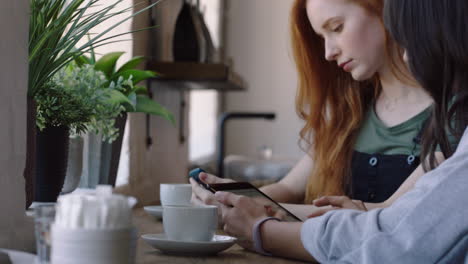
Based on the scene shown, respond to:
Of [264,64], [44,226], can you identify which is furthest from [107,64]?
[264,64]

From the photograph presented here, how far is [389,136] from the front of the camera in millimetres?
1822

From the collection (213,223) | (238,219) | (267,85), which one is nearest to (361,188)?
(238,219)

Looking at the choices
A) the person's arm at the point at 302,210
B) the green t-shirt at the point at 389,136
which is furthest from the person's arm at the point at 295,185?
the person's arm at the point at 302,210

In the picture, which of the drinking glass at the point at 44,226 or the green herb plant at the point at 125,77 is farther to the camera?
the green herb plant at the point at 125,77

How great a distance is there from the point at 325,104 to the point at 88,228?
1.37 meters

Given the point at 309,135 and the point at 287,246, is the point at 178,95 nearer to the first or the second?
the point at 309,135

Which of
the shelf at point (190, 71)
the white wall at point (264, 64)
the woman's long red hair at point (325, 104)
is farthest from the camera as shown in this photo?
the white wall at point (264, 64)

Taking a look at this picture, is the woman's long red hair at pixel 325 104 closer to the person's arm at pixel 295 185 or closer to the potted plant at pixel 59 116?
the person's arm at pixel 295 185

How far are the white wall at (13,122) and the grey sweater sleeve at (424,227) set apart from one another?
0.50 metres

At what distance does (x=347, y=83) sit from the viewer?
1989 millimetres

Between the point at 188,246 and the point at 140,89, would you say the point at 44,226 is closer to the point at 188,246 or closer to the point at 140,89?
the point at 188,246

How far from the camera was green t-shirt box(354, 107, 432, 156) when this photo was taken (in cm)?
175

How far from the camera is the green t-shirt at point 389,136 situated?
1.75 m

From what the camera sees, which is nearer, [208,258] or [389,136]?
[208,258]
